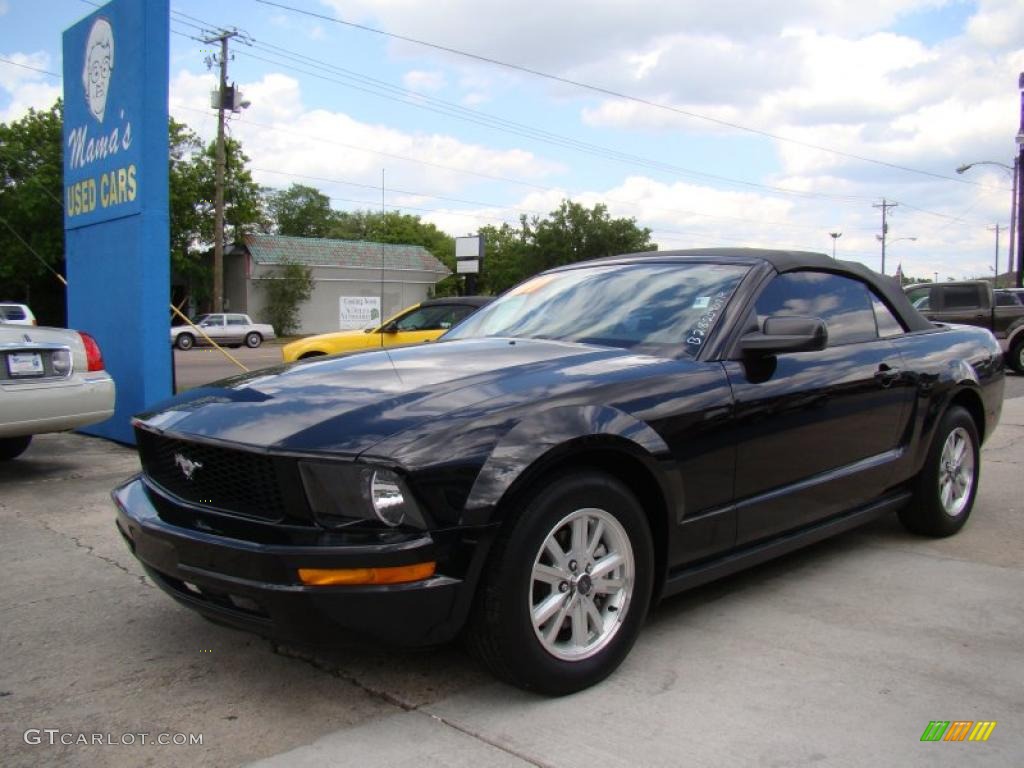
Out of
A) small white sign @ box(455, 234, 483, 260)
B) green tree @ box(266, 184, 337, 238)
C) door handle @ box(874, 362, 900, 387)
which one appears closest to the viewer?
door handle @ box(874, 362, 900, 387)

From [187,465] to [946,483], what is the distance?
400 cm

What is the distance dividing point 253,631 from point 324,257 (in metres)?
43.0

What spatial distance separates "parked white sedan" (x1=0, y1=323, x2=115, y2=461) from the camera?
19.8ft

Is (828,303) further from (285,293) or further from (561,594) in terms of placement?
(285,293)

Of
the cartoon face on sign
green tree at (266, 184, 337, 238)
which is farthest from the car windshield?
green tree at (266, 184, 337, 238)

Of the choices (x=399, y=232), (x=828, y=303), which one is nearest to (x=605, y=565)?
(x=828, y=303)

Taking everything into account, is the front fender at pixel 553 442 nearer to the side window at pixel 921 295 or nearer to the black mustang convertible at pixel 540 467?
the black mustang convertible at pixel 540 467

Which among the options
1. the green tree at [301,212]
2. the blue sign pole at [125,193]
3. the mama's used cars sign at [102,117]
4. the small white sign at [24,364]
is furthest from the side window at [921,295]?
the green tree at [301,212]

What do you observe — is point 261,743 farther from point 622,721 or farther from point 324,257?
point 324,257

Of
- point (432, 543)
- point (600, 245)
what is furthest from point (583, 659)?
point (600, 245)

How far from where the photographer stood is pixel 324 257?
44188 millimetres

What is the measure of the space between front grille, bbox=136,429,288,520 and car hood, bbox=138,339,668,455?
0.17ft

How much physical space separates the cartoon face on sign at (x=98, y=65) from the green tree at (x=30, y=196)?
31513 mm

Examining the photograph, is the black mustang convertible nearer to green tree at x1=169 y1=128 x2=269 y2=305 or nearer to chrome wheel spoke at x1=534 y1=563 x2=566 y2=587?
chrome wheel spoke at x1=534 y1=563 x2=566 y2=587
